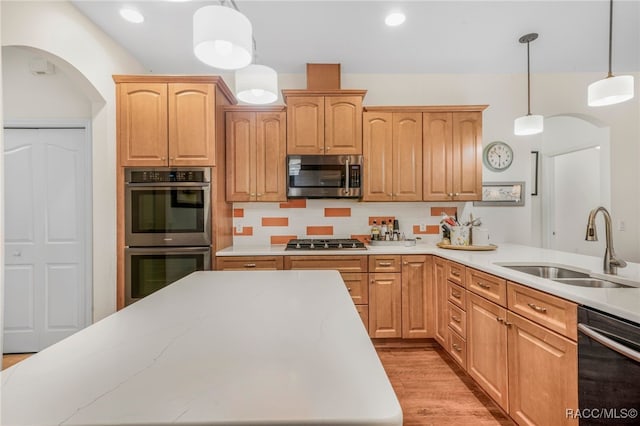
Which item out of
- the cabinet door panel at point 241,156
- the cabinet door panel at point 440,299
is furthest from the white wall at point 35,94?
the cabinet door panel at point 440,299

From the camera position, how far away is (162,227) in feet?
8.59

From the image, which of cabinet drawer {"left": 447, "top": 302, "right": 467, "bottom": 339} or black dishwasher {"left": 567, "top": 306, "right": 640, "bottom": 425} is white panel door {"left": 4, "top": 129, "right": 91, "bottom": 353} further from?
black dishwasher {"left": 567, "top": 306, "right": 640, "bottom": 425}

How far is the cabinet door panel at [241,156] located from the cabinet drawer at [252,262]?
2.12 ft

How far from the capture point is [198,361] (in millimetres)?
657

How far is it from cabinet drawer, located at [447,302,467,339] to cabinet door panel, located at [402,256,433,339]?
0.93 feet

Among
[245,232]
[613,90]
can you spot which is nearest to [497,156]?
[613,90]

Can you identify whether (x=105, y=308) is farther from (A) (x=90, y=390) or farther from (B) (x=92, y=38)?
(A) (x=90, y=390)

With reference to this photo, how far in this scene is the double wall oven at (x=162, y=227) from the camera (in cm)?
260

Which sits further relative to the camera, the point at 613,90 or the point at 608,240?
the point at 613,90

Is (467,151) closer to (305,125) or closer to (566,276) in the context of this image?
(566,276)

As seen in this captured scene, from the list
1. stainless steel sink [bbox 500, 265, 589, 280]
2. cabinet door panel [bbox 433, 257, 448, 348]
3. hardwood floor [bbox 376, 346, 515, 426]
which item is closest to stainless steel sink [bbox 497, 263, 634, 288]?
stainless steel sink [bbox 500, 265, 589, 280]

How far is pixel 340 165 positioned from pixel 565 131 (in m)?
3.83

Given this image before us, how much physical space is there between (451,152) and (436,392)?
2.22 m

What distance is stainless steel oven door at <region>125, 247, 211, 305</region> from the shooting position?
8.52ft
